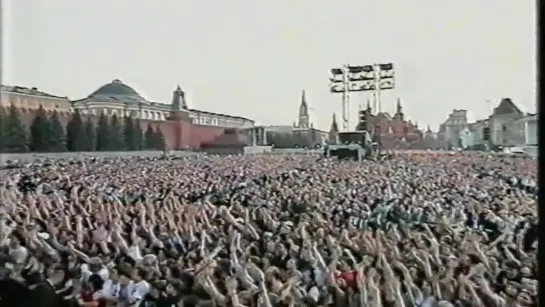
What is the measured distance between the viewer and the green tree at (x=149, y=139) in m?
1.99

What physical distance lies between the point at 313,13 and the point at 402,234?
61 cm

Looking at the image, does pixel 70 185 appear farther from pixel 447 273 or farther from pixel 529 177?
pixel 529 177

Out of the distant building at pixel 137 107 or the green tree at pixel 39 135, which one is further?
the green tree at pixel 39 135

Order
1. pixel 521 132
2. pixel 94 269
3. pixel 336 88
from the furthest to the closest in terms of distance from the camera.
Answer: pixel 94 269, pixel 336 88, pixel 521 132

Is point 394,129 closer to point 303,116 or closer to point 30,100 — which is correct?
point 303,116

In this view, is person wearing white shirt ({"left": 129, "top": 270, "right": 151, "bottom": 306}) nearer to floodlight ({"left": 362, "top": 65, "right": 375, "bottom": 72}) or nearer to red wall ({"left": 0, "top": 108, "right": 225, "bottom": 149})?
red wall ({"left": 0, "top": 108, "right": 225, "bottom": 149})

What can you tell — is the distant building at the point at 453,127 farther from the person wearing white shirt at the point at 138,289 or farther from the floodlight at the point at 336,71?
the person wearing white shirt at the point at 138,289

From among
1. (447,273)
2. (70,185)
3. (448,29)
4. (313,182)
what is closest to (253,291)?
(313,182)

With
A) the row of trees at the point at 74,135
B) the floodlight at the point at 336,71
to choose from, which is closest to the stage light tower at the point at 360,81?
the floodlight at the point at 336,71

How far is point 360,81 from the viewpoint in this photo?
5.93ft

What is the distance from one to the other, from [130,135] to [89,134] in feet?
0.40

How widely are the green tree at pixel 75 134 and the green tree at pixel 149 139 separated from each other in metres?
0.18

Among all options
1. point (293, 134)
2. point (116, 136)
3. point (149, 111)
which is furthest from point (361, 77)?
point (116, 136)

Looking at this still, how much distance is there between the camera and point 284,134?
1.91 metres
